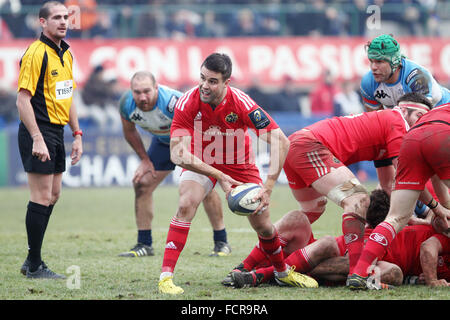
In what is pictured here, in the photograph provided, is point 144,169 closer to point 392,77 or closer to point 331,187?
point 331,187

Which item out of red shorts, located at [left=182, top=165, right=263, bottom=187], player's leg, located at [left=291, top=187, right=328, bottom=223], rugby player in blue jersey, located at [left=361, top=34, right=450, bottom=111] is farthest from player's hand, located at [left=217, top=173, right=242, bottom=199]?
rugby player in blue jersey, located at [left=361, top=34, right=450, bottom=111]

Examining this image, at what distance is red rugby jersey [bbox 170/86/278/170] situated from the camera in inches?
250

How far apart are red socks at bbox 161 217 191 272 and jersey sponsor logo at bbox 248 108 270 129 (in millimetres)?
1076

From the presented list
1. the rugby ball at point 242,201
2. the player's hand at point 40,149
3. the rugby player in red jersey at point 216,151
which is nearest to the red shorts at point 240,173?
the rugby player in red jersey at point 216,151

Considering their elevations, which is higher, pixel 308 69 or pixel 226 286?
pixel 308 69

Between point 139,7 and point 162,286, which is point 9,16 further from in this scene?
point 162,286

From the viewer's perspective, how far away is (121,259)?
8188 millimetres

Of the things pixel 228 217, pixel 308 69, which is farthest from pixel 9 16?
pixel 228 217

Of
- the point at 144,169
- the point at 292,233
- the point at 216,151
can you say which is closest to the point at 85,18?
the point at 144,169

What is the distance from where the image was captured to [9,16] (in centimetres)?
2056

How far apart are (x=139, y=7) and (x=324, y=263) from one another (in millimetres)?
16151

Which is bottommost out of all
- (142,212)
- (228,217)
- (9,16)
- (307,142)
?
(228,217)

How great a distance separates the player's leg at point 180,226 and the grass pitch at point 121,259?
16 centimetres

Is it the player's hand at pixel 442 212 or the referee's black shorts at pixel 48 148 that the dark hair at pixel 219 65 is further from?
the player's hand at pixel 442 212
